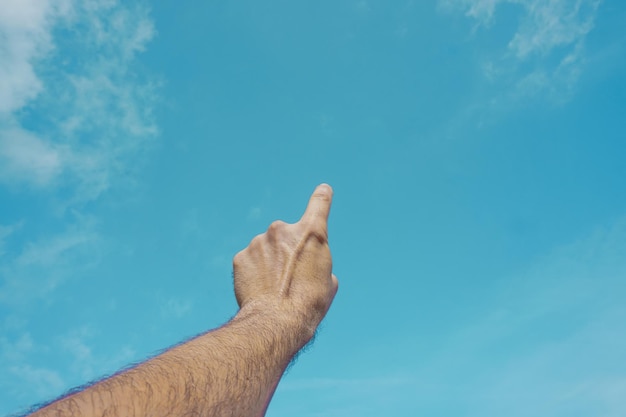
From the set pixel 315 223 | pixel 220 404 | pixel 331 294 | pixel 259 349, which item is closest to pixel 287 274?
pixel 331 294

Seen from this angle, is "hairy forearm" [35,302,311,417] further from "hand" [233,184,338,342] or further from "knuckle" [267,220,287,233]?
"knuckle" [267,220,287,233]

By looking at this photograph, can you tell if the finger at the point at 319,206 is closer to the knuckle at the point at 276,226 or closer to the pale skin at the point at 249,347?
the pale skin at the point at 249,347

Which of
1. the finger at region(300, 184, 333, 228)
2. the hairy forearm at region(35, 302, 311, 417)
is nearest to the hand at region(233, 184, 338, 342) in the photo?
the finger at region(300, 184, 333, 228)

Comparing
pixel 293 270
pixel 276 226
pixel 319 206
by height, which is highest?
pixel 319 206

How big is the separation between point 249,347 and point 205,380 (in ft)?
1.46

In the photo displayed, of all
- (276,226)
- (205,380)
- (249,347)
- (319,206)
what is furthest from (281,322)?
(319,206)

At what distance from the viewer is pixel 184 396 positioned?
2.00 m

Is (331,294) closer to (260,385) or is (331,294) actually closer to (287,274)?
(287,274)

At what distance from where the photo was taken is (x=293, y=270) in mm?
3885

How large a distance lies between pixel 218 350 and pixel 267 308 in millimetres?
924

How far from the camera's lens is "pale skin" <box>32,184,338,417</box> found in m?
1.87

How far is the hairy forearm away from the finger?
1540mm

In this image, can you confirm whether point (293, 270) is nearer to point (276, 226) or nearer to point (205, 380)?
point (276, 226)

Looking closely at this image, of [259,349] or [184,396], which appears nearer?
[184,396]
